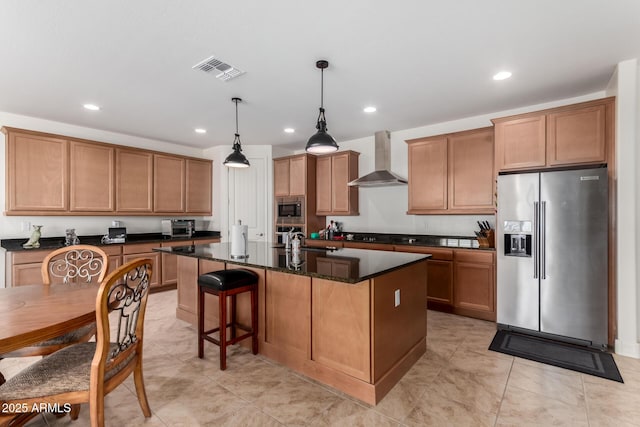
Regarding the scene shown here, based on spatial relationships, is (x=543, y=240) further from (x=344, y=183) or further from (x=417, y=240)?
(x=344, y=183)

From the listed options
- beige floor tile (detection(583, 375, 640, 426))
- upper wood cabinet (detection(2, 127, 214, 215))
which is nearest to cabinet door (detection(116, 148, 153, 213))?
upper wood cabinet (detection(2, 127, 214, 215))

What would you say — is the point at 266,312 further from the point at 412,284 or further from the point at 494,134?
the point at 494,134

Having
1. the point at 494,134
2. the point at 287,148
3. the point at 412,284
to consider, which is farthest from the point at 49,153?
the point at 494,134

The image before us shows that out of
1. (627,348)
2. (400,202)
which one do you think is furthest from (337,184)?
(627,348)

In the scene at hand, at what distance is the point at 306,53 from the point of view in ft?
8.41

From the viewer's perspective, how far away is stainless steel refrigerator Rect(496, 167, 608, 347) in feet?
9.49

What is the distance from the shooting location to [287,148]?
627 centimetres

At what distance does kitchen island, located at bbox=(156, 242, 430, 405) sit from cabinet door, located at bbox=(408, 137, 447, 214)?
5.93ft

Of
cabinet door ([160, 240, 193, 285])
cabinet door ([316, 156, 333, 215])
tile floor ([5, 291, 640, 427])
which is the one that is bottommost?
tile floor ([5, 291, 640, 427])

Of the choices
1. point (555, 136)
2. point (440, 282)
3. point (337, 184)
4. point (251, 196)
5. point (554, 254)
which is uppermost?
point (555, 136)

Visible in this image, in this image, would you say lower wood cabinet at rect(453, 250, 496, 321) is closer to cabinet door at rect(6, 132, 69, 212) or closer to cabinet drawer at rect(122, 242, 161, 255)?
cabinet drawer at rect(122, 242, 161, 255)

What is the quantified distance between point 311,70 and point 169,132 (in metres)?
3.23

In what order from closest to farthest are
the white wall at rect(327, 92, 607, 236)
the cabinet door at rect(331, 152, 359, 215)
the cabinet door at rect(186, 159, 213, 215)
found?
the white wall at rect(327, 92, 607, 236), the cabinet door at rect(331, 152, 359, 215), the cabinet door at rect(186, 159, 213, 215)

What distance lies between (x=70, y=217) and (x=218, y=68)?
3.70 m
